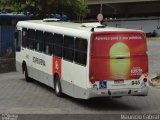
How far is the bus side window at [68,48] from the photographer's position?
1730cm

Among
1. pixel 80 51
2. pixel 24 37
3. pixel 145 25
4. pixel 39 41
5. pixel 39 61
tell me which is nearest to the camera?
pixel 80 51

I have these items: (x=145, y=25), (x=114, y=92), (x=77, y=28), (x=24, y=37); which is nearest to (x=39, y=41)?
(x=24, y=37)

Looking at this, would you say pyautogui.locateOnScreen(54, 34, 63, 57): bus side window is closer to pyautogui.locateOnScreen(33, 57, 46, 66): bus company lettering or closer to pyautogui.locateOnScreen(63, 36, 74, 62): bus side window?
pyautogui.locateOnScreen(63, 36, 74, 62): bus side window

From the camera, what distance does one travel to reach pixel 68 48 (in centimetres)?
1762

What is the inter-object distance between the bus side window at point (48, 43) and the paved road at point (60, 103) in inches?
61.7

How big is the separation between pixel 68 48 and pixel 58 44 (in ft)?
3.98

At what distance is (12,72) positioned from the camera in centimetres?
2855

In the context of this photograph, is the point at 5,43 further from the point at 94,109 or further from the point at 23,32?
the point at 94,109

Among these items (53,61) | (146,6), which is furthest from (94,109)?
(146,6)

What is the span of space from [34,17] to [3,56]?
5066mm

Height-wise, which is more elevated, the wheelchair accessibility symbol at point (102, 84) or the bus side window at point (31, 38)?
the bus side window at point (31, 38)

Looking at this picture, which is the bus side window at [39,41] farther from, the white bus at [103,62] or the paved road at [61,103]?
the white bus at [103,62]

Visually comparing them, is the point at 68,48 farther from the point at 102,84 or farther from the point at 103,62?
the point at 102,84

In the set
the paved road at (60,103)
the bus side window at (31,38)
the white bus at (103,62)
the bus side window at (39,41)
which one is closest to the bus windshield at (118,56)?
the white bus at (103,62)
